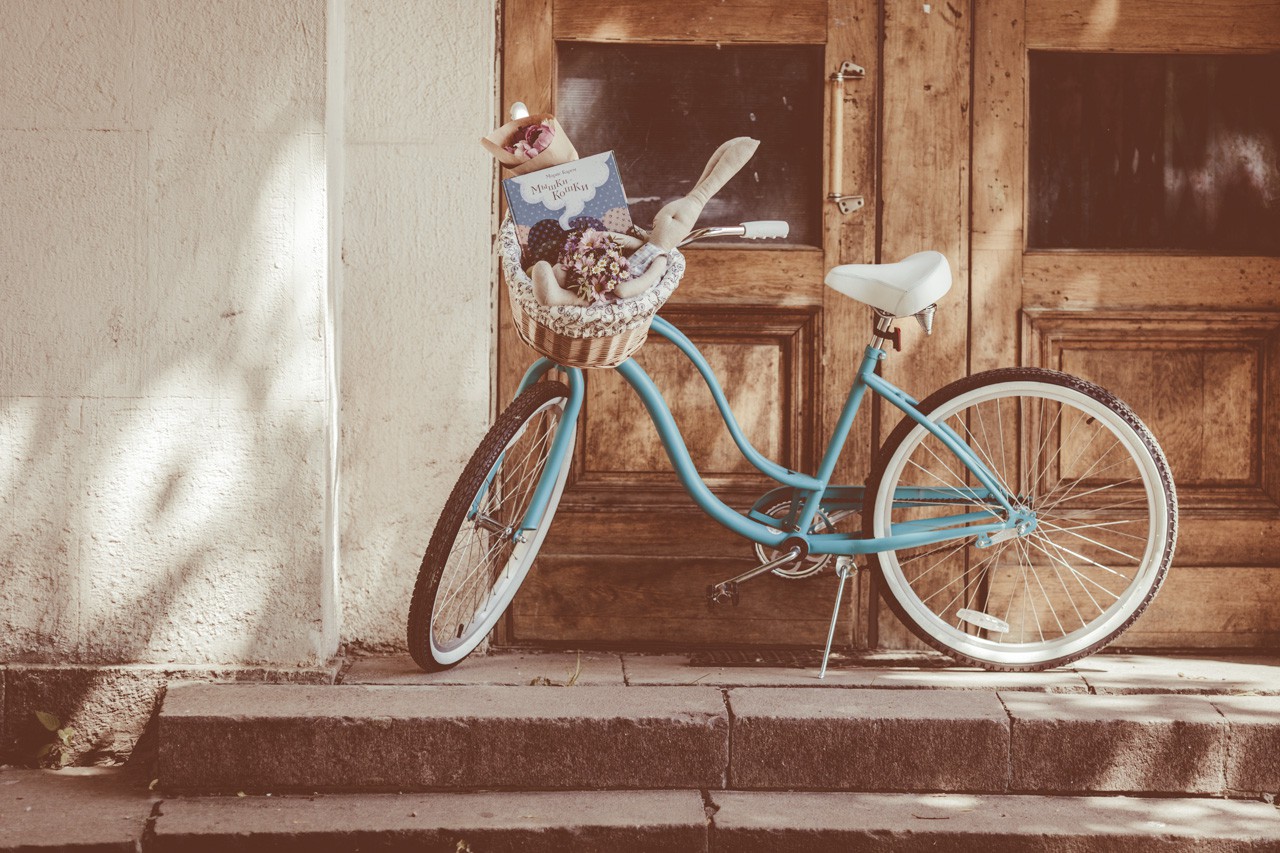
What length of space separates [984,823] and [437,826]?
1428 millimetres

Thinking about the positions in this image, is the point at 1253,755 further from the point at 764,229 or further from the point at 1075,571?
the point at 764,229

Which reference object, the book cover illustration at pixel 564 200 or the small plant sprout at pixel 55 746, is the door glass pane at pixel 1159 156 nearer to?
the book cover illustration at pixel 564 200

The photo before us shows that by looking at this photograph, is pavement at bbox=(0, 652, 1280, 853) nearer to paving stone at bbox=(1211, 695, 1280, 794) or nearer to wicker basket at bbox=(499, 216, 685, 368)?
paving stone at bbox=(1211, 695, 1280, 794)

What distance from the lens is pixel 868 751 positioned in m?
3.41

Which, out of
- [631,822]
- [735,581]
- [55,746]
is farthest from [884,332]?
[55,746]

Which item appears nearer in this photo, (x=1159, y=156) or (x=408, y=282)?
(x=408, y=282)

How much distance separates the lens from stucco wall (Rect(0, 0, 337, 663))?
3674mm

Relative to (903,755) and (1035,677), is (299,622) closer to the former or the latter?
(903,755)

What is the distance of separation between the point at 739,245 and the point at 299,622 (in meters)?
1.89

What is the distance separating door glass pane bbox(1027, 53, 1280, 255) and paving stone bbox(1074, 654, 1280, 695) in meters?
1.40

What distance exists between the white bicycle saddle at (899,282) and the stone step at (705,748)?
1192mm

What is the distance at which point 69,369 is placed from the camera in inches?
146

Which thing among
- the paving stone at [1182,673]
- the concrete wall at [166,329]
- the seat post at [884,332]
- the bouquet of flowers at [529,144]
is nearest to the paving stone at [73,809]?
the concrete wall at [166,329]

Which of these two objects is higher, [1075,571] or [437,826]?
[1075,571]
